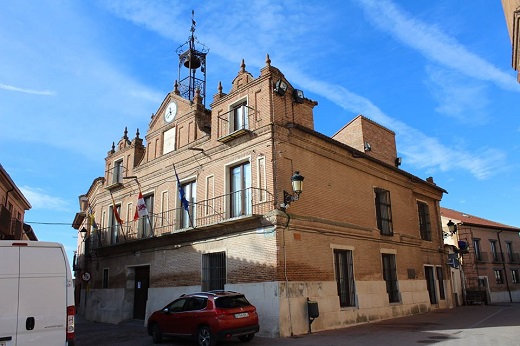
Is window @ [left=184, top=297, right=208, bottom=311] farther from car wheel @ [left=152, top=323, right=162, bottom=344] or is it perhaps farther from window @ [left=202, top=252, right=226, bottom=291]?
window @ [left=202, top=252, right=226, bottom=291]

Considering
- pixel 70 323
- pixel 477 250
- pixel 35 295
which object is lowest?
pixel 70 323

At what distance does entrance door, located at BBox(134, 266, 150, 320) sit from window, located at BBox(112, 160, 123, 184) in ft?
17.8

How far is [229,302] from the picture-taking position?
447 inches

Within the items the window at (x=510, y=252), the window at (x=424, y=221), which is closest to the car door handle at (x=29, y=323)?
the window at (x=424, y=221)

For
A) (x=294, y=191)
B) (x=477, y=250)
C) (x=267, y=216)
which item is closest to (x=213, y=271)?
(x=267, y=216)

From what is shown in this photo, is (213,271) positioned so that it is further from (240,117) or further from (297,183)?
(240,117)

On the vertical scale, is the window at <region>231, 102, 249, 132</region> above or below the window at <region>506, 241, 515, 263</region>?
above

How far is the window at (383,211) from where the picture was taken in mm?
19234

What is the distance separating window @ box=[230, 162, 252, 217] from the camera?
15071 millimetres

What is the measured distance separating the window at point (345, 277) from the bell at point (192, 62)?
12.7 m

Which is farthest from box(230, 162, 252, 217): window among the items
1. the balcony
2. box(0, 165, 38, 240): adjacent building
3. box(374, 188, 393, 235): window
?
box(0, 165, 38, 240): adjacent building

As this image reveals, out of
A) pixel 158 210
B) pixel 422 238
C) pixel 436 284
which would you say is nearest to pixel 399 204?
pixel 422 238

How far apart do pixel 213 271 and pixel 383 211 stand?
864 cm

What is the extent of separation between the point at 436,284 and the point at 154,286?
48.1ft
